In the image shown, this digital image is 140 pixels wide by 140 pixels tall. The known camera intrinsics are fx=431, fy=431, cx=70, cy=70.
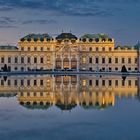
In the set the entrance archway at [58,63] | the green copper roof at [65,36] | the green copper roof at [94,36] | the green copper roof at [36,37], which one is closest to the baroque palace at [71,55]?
the entrance archway at [58,63]

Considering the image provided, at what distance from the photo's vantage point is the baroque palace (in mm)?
83750

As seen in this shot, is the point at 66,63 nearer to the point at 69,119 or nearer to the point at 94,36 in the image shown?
the point at 94,36

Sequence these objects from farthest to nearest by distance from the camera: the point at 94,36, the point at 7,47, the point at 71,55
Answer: the point at 7,47
the point at 94,36
the point at 71,55

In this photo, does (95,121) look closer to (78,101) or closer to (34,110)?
(34,110)

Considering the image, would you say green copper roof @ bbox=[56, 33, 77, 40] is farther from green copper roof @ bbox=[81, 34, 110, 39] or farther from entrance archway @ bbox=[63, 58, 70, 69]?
entrance archway @ bbox=[63, 58, 70, 69]

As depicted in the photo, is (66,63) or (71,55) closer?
(71,55)

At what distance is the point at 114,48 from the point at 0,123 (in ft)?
237

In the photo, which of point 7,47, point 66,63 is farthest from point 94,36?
point 7,47

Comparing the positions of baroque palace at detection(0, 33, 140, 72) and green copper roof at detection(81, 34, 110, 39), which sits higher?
green copper roof at detection(81, 34, 110, 39)

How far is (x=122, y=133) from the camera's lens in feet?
41.1

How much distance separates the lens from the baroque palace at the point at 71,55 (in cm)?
8375

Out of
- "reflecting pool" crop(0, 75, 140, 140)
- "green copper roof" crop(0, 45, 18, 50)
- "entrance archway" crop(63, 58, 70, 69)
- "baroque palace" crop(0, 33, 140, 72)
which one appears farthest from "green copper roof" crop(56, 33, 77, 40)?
"reflecting pool" crop(0, 75, 140, 140)

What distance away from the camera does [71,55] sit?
84.0 meters

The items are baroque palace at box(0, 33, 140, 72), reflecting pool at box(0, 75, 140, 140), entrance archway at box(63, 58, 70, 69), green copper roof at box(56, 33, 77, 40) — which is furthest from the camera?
green copper roof at box(56, 33, 77, 40)
